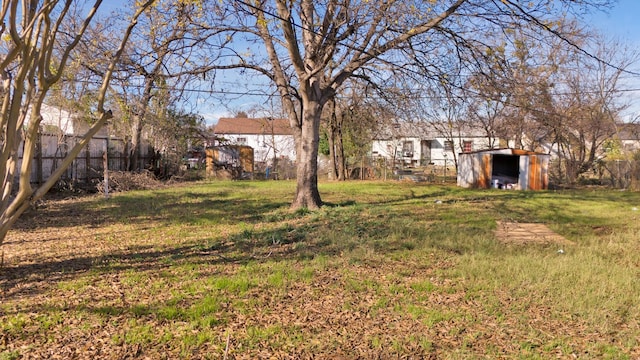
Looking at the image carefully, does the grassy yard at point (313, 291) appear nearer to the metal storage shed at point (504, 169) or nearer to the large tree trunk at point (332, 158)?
the metal storage shed at point (504, 169)

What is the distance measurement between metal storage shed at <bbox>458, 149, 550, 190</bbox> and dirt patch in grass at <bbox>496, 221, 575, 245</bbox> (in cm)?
1120

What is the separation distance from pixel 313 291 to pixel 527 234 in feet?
19.0

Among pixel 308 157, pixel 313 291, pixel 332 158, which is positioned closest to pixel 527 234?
pixel 308 157

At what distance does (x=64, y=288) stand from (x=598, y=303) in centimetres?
594

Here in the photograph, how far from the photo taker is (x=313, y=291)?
5324 mm

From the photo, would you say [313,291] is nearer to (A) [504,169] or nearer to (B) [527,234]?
(B) [527,234]

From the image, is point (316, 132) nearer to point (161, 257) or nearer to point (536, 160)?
point (161, 257)

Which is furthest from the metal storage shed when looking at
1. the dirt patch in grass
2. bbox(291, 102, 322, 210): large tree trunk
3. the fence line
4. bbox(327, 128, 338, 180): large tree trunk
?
the fence line

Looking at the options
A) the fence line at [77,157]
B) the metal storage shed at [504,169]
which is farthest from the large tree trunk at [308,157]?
the metal storage shed at [504,169]

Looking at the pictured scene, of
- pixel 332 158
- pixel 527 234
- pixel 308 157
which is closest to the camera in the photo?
pixel 527 234

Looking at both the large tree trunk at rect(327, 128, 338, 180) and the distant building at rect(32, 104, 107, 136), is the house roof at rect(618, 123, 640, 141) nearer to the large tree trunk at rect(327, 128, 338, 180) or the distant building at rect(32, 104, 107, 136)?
the large tree trunk at rect(327, 128, 338, 180)

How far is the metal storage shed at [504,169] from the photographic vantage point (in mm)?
20703

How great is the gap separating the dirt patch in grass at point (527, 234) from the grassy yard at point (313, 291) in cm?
24

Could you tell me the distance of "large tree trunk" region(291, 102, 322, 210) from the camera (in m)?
11.6
